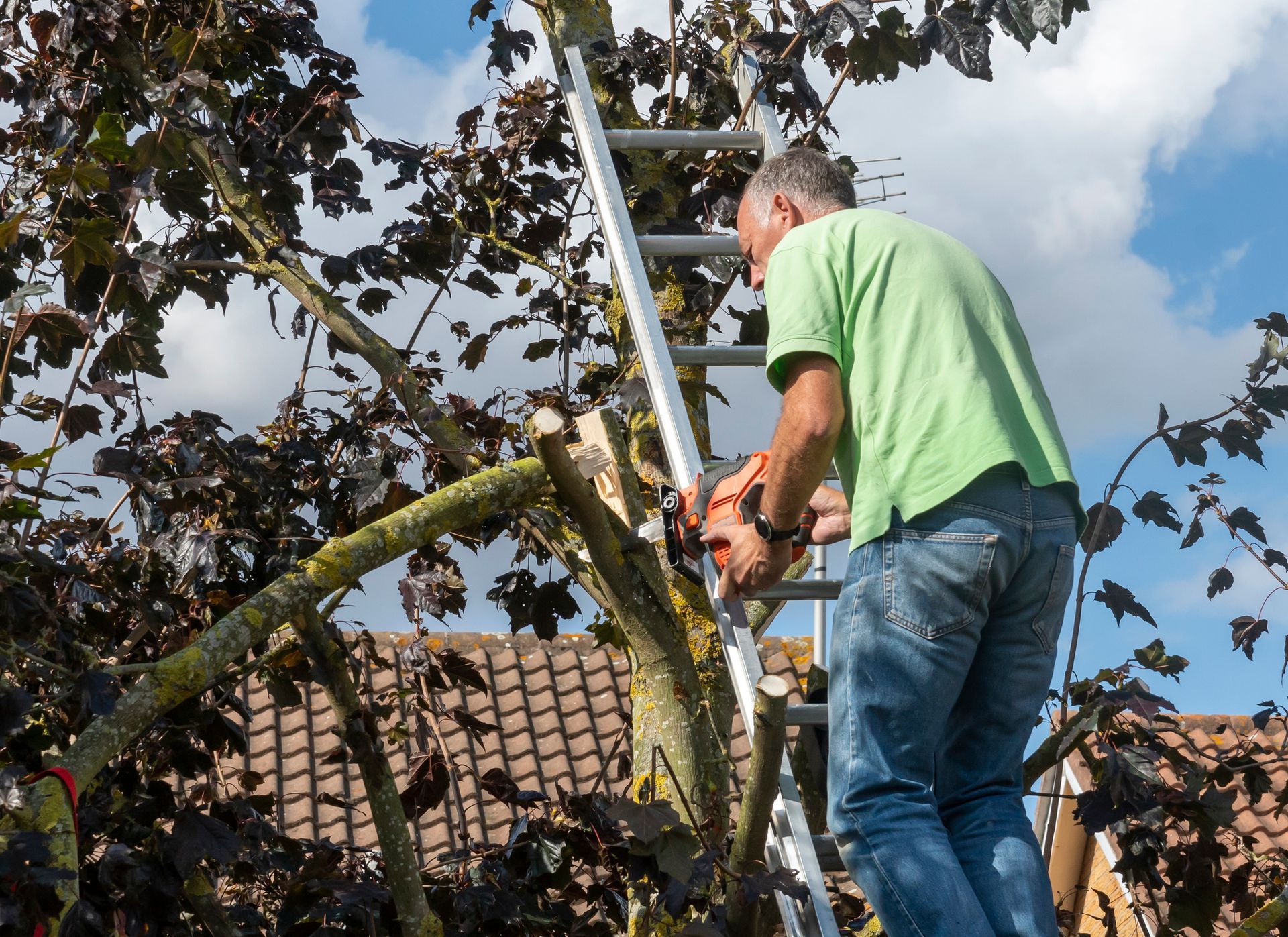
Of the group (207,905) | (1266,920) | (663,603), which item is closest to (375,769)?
(207,905)

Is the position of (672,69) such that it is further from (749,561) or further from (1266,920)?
(1266,920)

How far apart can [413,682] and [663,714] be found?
61 centimetres

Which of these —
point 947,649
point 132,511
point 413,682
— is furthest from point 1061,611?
point 132,511

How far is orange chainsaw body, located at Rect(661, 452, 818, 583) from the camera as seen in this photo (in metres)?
2.65

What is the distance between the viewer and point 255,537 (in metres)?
2.91

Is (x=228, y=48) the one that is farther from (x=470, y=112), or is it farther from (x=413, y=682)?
(x=413, y=682)

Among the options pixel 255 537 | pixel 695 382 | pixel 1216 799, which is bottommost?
pixel 1216 799

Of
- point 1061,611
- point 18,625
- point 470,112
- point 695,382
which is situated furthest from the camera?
point 470,112

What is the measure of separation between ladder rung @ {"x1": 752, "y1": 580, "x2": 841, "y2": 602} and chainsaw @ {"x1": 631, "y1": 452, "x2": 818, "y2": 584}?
3.6 inches

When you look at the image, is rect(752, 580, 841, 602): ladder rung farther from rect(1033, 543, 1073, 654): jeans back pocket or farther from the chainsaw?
rect(1033, 543, 1073, 654): jeans back pocket

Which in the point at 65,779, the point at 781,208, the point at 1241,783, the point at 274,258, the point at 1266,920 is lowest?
the point at 1266,920

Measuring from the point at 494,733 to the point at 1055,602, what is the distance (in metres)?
5.98

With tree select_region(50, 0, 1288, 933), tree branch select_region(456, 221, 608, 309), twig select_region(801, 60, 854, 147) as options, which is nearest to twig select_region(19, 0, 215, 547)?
tree select_region(50, 0, 1288, 933)

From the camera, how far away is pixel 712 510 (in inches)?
109
